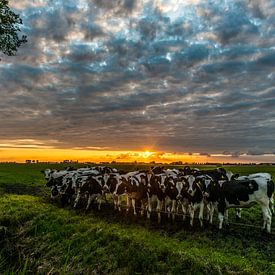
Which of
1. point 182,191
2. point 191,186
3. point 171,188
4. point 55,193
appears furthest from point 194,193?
point 55,193

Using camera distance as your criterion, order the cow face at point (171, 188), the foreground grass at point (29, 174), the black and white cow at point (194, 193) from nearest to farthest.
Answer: the black and white cow at point (194, 193) → the cow face at point (171, 188) → the foreground grass at point (29, 174)

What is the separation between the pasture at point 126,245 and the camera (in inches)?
476

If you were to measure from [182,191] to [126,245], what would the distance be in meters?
6.55

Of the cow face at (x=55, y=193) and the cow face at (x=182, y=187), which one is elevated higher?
the cow face at (x=182, y=187)

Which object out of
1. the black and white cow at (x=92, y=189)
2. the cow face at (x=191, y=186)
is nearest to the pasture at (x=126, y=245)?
the cow face at (x=191, y=186)

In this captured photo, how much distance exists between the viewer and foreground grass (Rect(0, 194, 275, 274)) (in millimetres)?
11953

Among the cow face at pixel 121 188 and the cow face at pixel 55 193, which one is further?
the cow face at pixel 55 193

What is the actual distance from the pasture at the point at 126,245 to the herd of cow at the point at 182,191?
1.08 m

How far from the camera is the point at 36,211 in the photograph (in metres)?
20.5

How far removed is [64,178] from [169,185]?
38.8ft

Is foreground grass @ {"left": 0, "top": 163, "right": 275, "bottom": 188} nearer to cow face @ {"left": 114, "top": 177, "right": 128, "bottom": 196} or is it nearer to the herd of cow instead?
the herd of cow

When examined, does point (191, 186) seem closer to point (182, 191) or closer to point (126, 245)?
point (182, 191)

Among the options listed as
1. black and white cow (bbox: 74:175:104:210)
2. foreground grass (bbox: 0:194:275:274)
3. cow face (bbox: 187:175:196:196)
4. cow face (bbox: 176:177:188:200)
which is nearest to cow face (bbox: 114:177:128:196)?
black and white cow (bbox: 74:175:104:210)

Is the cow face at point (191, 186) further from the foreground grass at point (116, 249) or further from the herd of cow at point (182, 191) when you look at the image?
the foreground grass at point (116, 249)
